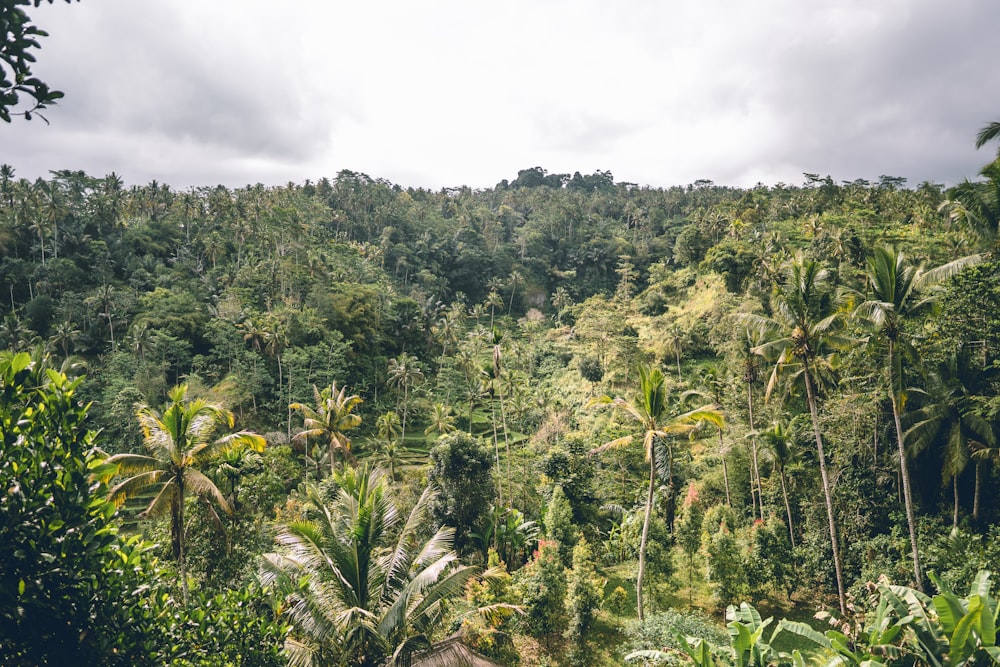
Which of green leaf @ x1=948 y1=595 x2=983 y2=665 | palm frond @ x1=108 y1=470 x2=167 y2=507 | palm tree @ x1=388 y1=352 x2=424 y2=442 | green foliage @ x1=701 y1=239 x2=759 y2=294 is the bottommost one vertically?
green leaf @ x1=948 y1=595 x2=983 y2=665

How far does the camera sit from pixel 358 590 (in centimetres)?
1015

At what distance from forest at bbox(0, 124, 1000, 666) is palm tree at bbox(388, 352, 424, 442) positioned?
59cm

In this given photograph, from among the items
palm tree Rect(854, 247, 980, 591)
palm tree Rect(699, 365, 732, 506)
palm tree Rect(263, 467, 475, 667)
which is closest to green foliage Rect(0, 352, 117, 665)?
palm tree Rect(263, 467, 475, 667)

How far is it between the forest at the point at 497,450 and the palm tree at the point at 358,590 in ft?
0.25

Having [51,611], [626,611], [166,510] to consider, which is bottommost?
[626,611]

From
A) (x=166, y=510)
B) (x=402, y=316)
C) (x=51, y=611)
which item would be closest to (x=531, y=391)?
(x=402, y=316)

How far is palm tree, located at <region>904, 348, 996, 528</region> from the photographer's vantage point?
1686cm

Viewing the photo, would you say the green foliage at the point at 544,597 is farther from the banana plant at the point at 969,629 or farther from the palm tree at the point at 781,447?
the palm tree at the point at 781,447

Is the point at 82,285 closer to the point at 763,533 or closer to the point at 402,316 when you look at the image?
the point at 402,316

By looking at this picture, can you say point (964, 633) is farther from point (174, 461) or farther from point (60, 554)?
point (174, 461)

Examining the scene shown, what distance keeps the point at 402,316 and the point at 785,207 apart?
5044 centimetres

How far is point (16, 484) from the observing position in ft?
13.3

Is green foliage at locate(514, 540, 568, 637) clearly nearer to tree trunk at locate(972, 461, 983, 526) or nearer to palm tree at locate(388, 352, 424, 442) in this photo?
tree trunk at locate(972, 461, 983, 526)

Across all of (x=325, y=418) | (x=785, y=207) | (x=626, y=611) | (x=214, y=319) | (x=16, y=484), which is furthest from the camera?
(x=785, y=207)
